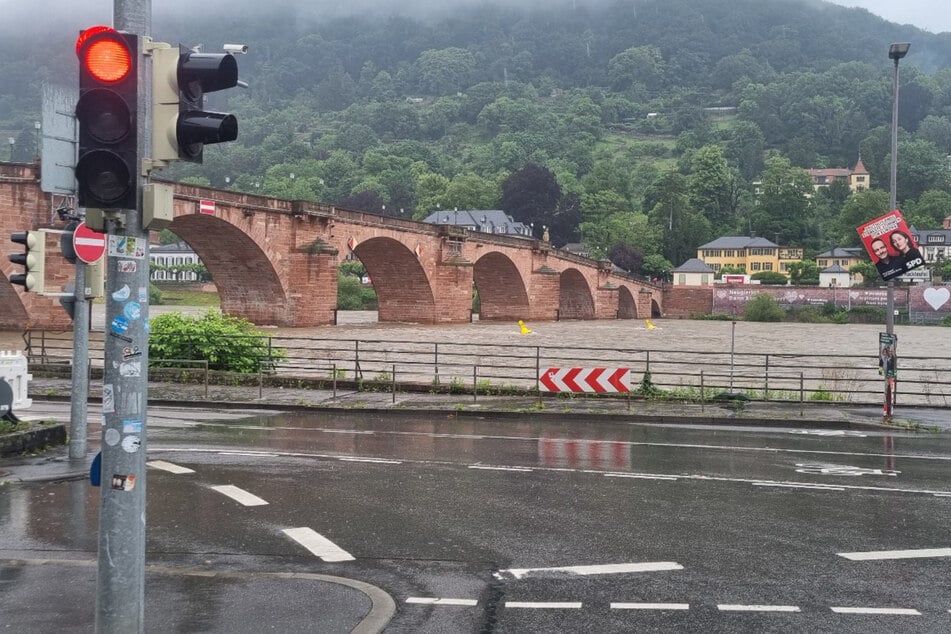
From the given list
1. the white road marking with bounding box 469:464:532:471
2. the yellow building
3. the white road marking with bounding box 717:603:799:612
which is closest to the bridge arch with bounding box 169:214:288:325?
the white road marking with bounding box 469:464:532:471

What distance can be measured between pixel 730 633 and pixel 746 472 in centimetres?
622

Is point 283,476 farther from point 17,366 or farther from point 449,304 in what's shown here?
point 449,304

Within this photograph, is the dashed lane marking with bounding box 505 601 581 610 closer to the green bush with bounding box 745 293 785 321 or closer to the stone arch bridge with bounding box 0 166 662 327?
Result: the stone arch bridge with bounding box 0 166 662 327

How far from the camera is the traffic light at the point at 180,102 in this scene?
4.93 m

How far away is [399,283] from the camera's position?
74.2 m

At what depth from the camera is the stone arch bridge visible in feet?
160

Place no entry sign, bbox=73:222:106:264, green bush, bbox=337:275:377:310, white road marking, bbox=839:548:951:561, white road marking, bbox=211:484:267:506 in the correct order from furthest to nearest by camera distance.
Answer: green bush, bbox=337:275:377:310
no entry sign, bbox=73:222:106:264
white road marking, bbox=211:484:267:506
white road marking, bbox=839:548:951:561

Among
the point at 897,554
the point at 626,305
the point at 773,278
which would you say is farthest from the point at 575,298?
the point at 897,554

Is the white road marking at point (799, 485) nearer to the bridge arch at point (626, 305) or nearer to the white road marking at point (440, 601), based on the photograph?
the white road marking at point (440, 601)

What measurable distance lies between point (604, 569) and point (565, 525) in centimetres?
145

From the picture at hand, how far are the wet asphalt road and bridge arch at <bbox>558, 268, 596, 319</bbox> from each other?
85361 millimetres

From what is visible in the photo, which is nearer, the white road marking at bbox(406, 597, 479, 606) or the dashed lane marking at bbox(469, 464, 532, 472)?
the white road marking at bbox(406, 597, 479, 606)

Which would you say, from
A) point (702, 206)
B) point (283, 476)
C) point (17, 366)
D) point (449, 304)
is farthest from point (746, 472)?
point (702, 206)

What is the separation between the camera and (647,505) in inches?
387
